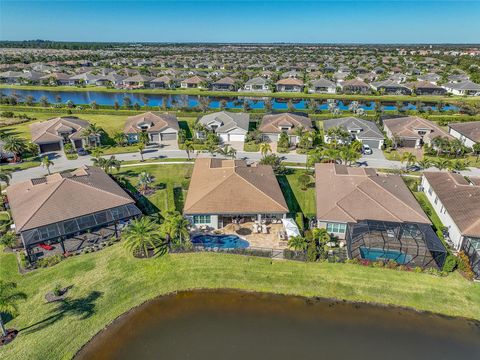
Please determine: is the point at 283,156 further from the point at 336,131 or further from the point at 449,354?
the point at 449,354

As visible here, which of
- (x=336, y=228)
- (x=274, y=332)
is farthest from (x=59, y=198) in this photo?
(x=336, y=228)

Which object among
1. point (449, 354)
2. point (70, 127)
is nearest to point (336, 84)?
point (70, 127)

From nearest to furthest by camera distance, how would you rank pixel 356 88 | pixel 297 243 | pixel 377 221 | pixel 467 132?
1. pixel 297 243
2. pixel 377 221
3. pixel 467 132
4. pixel 356 88

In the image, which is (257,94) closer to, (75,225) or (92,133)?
(92,133)

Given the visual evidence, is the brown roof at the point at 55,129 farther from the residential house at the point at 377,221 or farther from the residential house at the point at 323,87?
the residential house at the point at 323,87

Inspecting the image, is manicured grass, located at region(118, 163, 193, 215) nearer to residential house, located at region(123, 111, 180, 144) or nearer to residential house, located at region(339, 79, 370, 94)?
residential house, located at region(123, 111, 180, 144)

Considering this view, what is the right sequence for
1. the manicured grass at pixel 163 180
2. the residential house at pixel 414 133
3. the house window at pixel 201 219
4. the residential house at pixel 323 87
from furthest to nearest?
1. the residential house at pixel 323 87
2. the residential house at pixel 414 133
3. the manicured grass at pixel 163 180
4. the house window at pixel 201 219

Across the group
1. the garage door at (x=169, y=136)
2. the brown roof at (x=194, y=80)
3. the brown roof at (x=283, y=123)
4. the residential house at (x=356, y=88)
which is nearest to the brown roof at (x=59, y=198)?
the garage door at (x=169, y=136)
